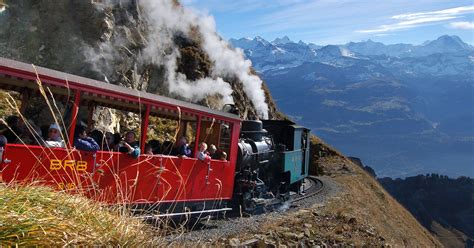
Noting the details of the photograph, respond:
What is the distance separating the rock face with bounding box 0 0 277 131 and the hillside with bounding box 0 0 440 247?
0.05 m

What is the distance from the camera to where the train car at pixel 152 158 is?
5836 millimetres

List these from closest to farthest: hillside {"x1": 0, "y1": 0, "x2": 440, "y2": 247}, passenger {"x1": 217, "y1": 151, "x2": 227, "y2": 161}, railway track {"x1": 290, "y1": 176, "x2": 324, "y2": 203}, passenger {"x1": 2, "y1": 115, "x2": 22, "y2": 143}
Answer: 1. passenger {"x1": 2, "y1": 115, "x2": 22, "y2": 143}
2. passenger {"x1": 217, "y1": 151, "x2": 227, "y2": 161}
3. hillside {"x1": 0, "y1": 0, "x2": 440, "y2": 247}
4. railway track {"x1": 290, "y1": 176, "x2": 324, "y2": 203}


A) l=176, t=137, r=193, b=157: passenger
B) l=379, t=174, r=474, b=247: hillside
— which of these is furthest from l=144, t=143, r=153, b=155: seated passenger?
l=379, t=174, r=474, b=247: hillside

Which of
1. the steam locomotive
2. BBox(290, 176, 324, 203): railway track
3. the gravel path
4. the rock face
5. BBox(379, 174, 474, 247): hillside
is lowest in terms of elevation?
BBox(379, 174, 474, 247): hillside

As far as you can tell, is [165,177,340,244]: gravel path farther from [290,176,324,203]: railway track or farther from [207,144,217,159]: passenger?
[290,176,324,203]: railway track

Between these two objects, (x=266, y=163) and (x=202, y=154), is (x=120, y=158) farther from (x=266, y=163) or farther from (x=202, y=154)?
(x=266, y=163)

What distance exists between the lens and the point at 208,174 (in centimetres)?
1200

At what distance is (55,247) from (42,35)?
2168 centimetres

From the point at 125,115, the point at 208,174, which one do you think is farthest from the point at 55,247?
the point at 125,115

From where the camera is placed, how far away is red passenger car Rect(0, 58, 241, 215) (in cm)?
688

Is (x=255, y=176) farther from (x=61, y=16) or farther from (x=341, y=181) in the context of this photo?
(x=341, y=181)

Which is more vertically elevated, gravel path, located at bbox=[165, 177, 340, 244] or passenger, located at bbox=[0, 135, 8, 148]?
passenger, located at bbox=[0, 135, 8, 148]

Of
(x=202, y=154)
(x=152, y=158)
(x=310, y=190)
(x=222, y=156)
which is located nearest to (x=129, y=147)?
(x=152, y=158)

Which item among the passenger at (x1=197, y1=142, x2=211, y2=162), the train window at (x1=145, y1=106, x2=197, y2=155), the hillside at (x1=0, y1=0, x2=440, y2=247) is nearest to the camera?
the train window at (x1=145, y1=106, x2=197, y2=155)
